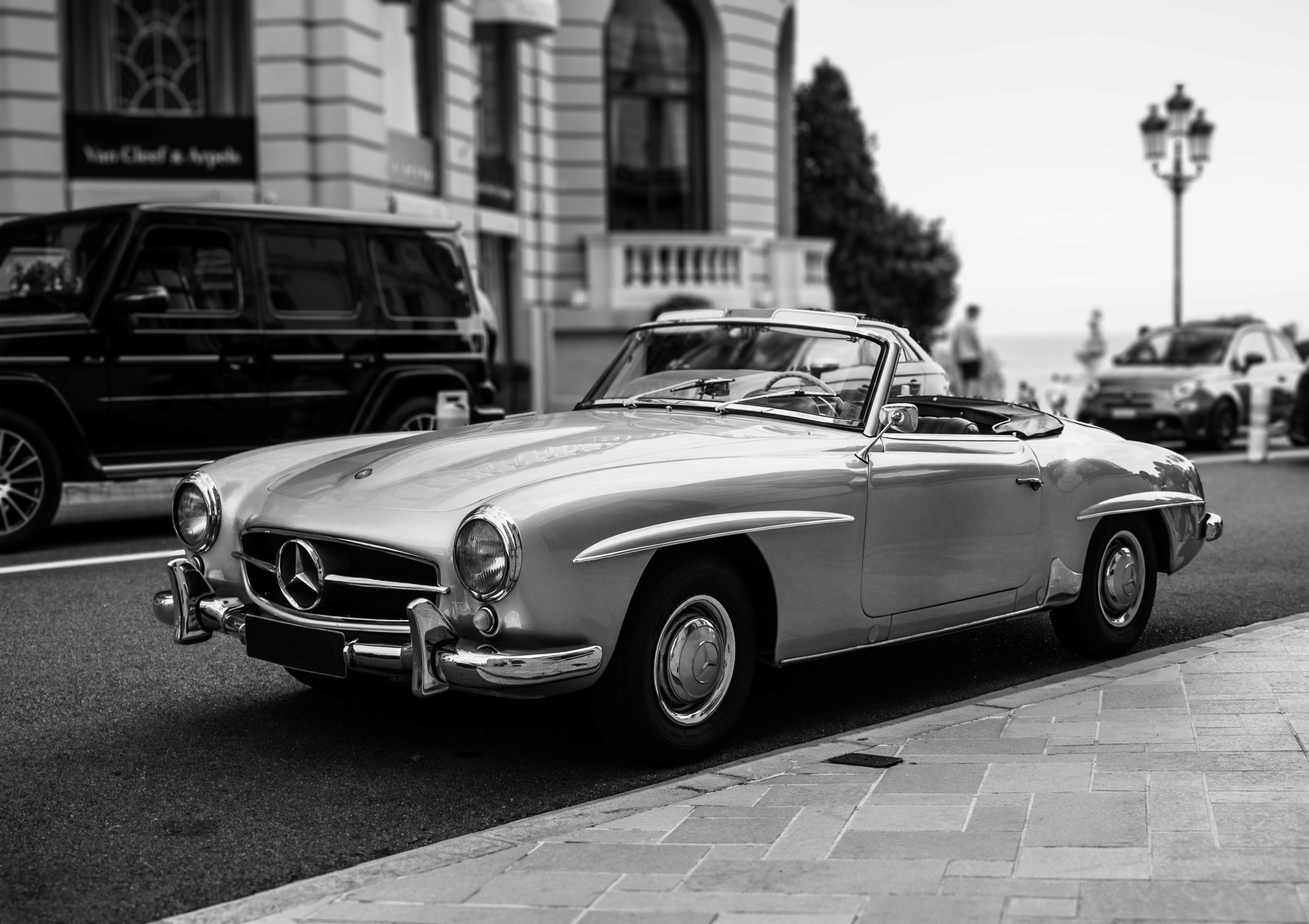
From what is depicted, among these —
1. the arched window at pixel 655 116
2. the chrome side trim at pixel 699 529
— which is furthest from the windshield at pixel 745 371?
the arched window at pixel 655 116

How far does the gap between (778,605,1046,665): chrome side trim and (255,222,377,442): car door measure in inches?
221

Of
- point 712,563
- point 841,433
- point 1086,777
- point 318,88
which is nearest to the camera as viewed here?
point 1086,777

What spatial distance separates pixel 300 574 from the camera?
518cm

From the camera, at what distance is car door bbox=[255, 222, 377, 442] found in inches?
420

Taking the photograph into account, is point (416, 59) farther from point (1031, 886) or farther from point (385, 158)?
point (1031, 886)

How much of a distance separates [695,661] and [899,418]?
4.34 feet

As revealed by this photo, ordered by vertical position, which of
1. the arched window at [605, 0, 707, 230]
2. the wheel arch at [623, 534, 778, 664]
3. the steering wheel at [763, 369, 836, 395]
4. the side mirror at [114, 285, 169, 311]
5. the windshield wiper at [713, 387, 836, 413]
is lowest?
the wheel arch at [623, 534, 778, 664]

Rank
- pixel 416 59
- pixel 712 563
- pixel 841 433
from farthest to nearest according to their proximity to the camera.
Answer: pixel 416 59
pixel 841 433
pixel 712 563

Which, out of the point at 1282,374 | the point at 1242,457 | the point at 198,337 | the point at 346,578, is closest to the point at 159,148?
the point at 198,337

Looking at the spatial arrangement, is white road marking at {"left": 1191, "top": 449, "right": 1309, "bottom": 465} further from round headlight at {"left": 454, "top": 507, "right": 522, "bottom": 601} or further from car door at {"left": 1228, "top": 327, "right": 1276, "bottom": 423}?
round headlight at {"left": 454, "top": 507, "right": 522, "bottom": 601}

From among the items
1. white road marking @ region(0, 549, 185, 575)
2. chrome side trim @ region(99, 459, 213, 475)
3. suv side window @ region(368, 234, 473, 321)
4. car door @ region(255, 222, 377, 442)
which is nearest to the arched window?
suv side window @ region(368, 234, 473, 321)

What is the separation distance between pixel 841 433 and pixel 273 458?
2.05 metres

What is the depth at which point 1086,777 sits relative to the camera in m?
4.75

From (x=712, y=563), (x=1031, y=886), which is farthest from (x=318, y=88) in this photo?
(x=1031, y=886)
